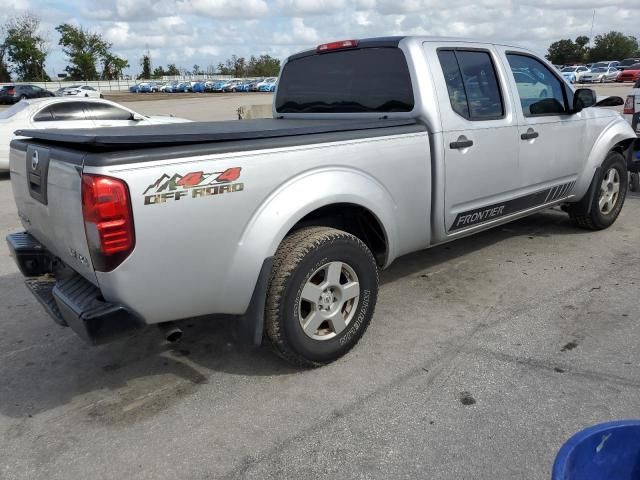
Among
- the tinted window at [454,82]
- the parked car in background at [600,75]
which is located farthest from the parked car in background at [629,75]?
the tinted window at [454,82]

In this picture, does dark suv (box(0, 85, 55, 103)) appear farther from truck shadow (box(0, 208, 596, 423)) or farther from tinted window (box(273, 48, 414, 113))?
truck shadow (box(0, 208, 596, 423))

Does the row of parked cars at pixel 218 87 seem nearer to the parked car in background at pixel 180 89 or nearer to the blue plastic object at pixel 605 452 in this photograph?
the parked car in background at pixel 180 89

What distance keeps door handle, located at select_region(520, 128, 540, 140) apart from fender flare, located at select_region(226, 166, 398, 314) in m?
1.77

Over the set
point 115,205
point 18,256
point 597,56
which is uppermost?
point 597,56

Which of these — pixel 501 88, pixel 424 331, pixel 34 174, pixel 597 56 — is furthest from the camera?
pixel 597 56

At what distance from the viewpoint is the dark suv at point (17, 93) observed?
37281 mm

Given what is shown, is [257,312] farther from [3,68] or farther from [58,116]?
[3,68]

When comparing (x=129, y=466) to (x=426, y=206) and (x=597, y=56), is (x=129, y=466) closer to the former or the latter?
(x=426, y=206)

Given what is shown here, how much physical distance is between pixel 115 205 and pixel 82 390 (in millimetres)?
1382

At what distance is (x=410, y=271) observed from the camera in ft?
16.2

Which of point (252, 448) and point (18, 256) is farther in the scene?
point (18, 256)

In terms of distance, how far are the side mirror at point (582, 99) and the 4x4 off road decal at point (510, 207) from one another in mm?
698

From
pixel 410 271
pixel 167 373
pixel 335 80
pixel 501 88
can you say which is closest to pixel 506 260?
pixel 410 271

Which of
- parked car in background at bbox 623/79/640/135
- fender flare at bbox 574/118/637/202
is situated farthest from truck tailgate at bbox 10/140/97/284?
parked car in background at bbox 623/79/640/135
